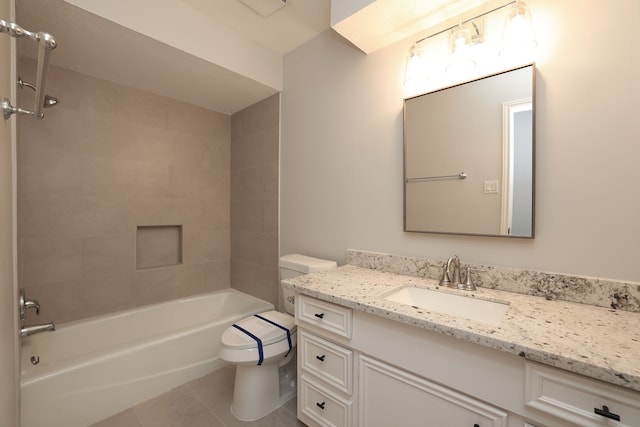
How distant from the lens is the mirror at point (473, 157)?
1174 millimetres

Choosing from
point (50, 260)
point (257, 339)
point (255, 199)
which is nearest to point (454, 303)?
point (257, 339)

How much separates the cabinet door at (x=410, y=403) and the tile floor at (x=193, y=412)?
25.2 inches

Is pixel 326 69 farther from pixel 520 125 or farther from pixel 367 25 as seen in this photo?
pixel 520 125

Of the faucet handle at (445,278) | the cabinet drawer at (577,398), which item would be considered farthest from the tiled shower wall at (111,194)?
the cabinet drawer at (577,398)

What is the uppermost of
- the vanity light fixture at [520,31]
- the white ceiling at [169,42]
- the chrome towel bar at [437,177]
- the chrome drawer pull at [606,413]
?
the white ceiling at [169,42]

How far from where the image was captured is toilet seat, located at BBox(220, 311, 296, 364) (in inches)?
57.5

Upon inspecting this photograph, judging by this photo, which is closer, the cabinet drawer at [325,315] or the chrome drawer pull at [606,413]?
the chrome drawer pull at [606,413]

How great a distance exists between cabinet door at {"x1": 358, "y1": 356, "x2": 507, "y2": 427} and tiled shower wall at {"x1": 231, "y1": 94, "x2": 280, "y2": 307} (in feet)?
4.33

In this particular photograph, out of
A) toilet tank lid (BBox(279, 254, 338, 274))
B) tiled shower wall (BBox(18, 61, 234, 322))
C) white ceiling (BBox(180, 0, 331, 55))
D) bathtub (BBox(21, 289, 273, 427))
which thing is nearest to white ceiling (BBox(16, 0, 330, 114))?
white ceiling (BBox(180, 0, 331, 55))

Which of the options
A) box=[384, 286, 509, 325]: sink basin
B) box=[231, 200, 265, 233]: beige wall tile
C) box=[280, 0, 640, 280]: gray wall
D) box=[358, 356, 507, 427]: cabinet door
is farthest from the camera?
box=[231, 200, 265, 233]: beige wall tile

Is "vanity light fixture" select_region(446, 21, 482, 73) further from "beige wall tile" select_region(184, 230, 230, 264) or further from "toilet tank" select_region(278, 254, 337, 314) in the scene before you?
"beige wall tile" select_region(184, 230, 230, 264)

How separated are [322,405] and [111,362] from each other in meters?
1.26

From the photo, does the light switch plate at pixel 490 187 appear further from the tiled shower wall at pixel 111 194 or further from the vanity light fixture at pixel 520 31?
the tiled shower wall at pixel 111 194

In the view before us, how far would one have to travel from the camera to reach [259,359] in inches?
57.7
